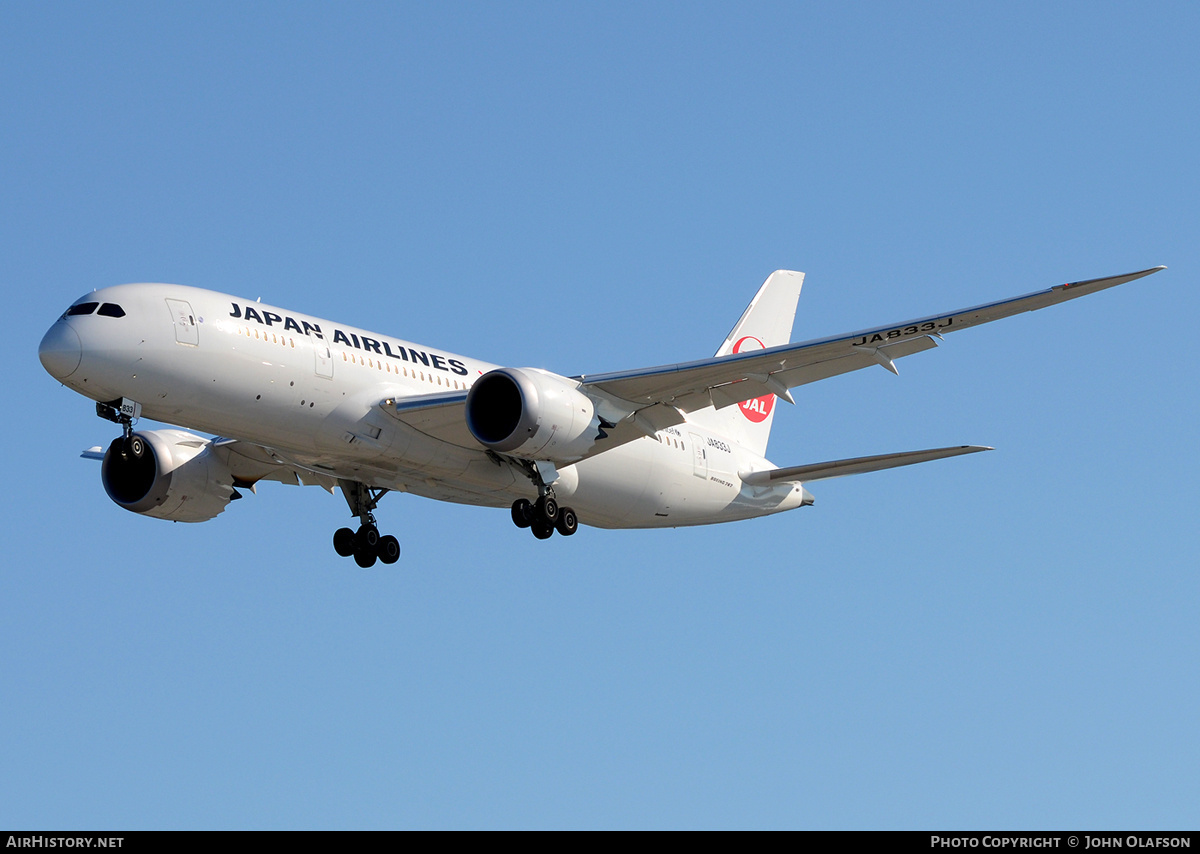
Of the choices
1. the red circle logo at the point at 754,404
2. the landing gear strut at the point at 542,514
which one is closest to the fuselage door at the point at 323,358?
the landing gear strut at the point at 542,514

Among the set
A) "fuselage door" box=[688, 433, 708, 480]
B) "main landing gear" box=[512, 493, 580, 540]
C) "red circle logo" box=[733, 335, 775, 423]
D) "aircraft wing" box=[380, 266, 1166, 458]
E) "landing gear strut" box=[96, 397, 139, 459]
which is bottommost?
"landing gear strut" box=[96, 397, 139, 459]

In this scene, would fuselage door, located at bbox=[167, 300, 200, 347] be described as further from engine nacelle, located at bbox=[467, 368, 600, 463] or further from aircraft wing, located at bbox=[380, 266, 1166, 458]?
engine nacelle, located at bbox=[467, 368, 600, 463]

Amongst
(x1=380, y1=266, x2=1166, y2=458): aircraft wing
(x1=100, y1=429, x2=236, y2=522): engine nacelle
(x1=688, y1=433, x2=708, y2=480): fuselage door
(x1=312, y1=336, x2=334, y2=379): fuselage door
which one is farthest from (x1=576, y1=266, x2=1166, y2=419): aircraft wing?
(x1=100, y1=429, x2=236, y2=522): engine nacelle

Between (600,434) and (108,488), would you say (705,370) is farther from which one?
(108,488)

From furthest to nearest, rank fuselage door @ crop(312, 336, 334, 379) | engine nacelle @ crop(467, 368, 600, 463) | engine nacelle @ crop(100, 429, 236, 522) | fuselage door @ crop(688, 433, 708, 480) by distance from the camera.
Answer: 1. fuselage door @ crop(688, 433, 708, 480)
2. engine nacelle @ crop(100, 429, 236, 522)
3. engine nacelle @ crop(467, 368, 600, 463)
4. fuselage door @ crop(312, 336, 334, 379)

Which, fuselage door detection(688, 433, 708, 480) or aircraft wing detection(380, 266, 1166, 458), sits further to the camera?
fuselage door detection(688, 433, 708, 480)

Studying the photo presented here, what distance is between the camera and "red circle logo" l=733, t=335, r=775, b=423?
41188mm

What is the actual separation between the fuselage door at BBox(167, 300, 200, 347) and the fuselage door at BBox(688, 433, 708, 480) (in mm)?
13430

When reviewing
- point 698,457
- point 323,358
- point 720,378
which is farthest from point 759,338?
point 323,358

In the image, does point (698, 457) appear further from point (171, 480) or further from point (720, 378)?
point (171, 480)

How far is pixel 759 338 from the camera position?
43.1 meters

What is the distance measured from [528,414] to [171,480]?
994cm
